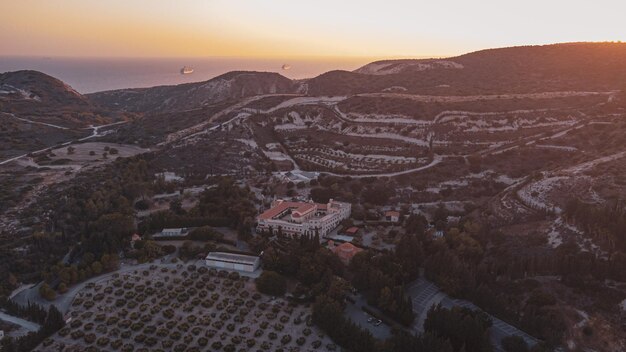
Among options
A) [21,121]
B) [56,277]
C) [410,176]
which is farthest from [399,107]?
[21,121]

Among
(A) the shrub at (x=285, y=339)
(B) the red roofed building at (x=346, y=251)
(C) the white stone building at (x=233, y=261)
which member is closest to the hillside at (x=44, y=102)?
(C) the white stone building at (x=233, y=261)

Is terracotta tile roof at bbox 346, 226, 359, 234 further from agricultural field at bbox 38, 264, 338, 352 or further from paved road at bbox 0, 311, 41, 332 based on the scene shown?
paved road at bbox 0, 311, 41, 332

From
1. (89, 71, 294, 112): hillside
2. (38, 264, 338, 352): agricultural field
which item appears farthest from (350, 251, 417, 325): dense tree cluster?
(89, 71, 294, 112): hillside

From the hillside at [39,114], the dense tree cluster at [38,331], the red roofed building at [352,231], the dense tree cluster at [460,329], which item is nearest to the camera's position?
the dense tree cluster at [460,329]

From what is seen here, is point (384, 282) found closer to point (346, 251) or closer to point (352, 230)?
point (346, 251)

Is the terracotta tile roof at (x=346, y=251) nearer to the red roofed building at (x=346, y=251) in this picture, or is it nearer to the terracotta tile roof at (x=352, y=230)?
the red roofed building at (x=346, y=251)

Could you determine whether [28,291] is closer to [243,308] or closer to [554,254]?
[243,308]
